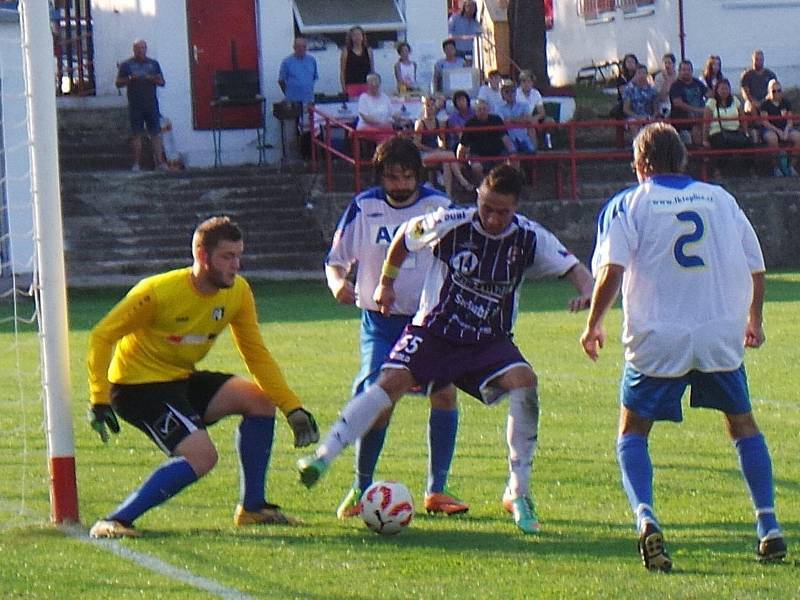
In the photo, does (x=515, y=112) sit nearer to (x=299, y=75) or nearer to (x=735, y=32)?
(x=299, y=75)

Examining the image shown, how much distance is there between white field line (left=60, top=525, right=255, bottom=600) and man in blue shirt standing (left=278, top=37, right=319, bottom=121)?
728 inches

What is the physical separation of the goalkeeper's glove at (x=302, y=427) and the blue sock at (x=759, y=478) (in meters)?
1.87

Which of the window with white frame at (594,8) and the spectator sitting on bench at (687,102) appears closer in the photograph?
the spectator sitting on bench at (687,102)

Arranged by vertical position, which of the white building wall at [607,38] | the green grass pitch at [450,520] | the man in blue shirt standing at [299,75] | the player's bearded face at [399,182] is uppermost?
the white building wall at [607,38]

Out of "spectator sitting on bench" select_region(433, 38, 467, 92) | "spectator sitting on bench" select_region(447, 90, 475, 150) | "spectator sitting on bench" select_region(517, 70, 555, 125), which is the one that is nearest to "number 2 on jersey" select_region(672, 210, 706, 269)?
"spectator sitting on bench" select_region(447, 90, 475, 150)

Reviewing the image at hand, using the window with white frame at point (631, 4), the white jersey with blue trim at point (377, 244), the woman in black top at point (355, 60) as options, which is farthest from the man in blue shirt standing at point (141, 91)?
the white jersey with blue trim at point (377, 244)

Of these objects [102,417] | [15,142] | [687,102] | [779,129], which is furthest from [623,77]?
[102,417]

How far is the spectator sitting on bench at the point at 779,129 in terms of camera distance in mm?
24766

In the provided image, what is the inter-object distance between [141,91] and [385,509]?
60.3 ft

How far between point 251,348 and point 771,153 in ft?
62.0

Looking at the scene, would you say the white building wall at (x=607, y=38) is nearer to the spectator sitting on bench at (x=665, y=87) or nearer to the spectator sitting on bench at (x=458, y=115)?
the spectator sitting on bench at (x=665, y=87)

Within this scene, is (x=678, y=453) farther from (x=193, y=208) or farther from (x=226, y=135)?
(x=226, y=135)

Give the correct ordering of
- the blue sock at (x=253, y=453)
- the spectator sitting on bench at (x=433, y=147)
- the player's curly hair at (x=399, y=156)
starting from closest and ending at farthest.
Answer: the blue sock at (x=253, y=453) < the player's curly hair at (x=399, y=156) < the spectator sitting on bench at (x=433, y=147)

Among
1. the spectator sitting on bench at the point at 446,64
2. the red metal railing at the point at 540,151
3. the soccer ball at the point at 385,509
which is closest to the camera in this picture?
the soccer ball at the point at 385,509
